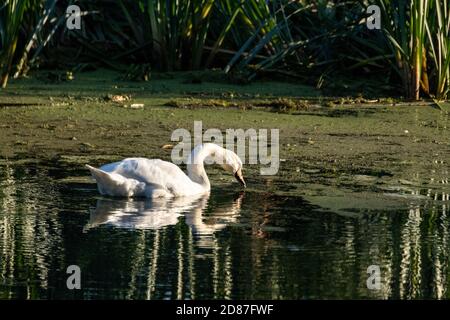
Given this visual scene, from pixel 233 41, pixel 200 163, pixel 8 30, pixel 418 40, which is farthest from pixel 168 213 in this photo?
pixel 233 41

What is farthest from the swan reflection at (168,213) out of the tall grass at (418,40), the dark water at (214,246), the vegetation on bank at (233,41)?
the vegetation on bank at (233,41)

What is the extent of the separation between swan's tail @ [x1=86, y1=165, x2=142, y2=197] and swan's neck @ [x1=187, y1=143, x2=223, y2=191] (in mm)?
492

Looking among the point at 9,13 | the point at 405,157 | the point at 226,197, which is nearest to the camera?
the point at 226,197

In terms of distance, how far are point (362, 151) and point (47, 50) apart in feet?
15.7

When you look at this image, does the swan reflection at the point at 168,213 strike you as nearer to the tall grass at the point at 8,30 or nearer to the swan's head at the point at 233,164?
the swan's head at the point at 233,164

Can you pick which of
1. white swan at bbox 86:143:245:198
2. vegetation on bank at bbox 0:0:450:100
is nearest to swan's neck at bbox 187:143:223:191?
white swan at bbox 86:143:245:198

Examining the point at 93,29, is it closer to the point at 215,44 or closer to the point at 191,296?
the point at 215,44

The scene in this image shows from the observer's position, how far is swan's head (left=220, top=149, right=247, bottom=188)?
334 inches

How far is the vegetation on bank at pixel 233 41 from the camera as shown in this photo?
11.8m

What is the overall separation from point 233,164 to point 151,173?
0.67m

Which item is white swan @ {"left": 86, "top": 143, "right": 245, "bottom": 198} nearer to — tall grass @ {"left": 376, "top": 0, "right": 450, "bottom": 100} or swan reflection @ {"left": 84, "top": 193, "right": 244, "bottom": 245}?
swan reflection @ {"left": 84, "top": 193, "right": 244, "bottom": 245}

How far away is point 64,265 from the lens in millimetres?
6250

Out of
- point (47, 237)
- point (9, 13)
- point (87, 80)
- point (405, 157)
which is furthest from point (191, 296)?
point (87, 80)

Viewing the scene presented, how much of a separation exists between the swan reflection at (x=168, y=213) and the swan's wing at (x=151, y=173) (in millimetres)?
99
